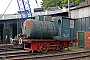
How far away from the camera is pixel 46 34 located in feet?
53.3

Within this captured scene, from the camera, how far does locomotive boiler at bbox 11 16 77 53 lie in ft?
50.7

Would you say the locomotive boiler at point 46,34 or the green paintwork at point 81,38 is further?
the green paintwork at point 81,38

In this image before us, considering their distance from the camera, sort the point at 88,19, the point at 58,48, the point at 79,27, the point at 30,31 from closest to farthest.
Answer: the point at 30,31 < the point at 58,48 < the point at 88,19 < the point at 79,27

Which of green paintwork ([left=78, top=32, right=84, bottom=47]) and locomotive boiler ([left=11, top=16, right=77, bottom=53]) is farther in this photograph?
green paintwork ([left=78, top=32, right=84, bottom=47])

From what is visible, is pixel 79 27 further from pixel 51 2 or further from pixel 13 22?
pixel 51 2

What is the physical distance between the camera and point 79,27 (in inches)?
992

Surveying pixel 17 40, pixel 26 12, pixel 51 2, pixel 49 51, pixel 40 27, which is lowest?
pixel 49 51

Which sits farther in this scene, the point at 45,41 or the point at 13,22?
the point at 13,22

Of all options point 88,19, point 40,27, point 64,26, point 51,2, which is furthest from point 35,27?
point 51,2

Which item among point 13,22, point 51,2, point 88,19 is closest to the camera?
point 88,19

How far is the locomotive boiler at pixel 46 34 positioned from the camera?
15.5 meters

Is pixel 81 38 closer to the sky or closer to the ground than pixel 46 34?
closer to the ground

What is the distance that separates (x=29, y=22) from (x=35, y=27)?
71 centimetres

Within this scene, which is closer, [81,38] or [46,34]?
[46,34]
